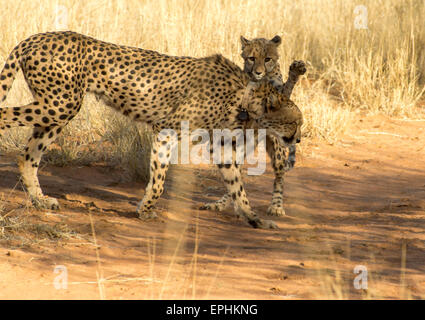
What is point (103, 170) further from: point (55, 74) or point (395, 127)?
point (395, 127)

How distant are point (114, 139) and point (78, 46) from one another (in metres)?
1.68

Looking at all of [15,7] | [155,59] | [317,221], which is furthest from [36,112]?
[15,7]

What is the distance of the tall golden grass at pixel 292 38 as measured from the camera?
7305 millimetres

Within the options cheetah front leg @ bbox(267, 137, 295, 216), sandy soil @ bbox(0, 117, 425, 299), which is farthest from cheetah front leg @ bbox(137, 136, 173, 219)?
cheetah front leg @ bbox(267, 137, 295, 216)

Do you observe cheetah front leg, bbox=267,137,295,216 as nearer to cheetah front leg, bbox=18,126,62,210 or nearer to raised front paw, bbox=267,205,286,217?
raised front paw, bbox=267,205,286,217

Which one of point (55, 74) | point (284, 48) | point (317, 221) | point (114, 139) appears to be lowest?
point (317, 221)

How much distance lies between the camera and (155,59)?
4.98 meters

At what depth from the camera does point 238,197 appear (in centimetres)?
477

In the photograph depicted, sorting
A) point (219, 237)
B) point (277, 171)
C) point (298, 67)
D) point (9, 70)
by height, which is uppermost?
point (298, 67)

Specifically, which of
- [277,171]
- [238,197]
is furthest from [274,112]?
[277,171]

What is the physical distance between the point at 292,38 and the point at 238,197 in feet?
16.4

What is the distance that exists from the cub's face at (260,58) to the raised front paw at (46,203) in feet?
5.87

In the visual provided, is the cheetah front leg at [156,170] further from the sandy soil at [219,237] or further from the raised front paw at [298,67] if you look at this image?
the raised front paw at [298,67]

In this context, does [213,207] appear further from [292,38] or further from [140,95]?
[292,38]
